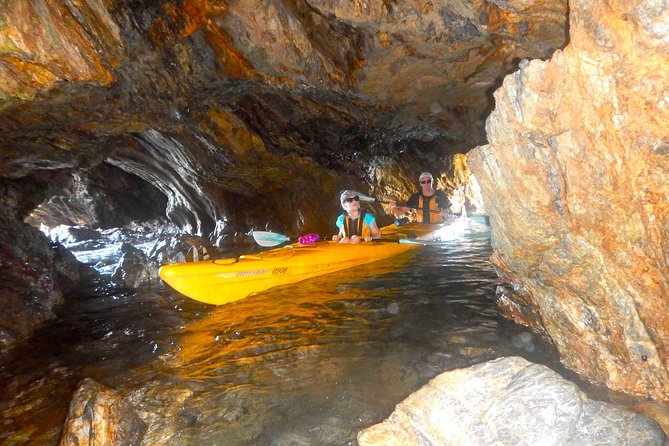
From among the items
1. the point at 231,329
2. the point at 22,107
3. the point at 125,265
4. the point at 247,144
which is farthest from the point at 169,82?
the point at 231,329

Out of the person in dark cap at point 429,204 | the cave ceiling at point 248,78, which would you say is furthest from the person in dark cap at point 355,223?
the person in dark cap at point 429,204

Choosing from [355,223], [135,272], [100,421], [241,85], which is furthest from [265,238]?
[100,421]

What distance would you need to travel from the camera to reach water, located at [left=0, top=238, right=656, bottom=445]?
2993mm

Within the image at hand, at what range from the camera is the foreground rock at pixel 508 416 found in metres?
2.04

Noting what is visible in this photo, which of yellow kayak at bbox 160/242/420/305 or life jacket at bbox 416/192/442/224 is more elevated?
life jacket at bbox 416/192/442/224

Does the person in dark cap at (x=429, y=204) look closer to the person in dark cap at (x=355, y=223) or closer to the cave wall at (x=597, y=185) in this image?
the person in dark cap at (x=355, y=223)

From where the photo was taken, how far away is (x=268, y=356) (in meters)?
3.96

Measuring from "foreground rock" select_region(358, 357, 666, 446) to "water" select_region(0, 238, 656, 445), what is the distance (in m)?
0.66

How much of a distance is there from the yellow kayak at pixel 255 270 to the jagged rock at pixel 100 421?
246cm

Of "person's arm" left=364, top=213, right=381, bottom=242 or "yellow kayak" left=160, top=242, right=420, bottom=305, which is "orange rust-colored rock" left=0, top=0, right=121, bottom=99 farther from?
"person's arm" left=364, top=213, right=381, bottom=242

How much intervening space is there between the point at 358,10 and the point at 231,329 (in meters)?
4.39

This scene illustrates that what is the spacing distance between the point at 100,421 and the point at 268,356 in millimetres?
1583

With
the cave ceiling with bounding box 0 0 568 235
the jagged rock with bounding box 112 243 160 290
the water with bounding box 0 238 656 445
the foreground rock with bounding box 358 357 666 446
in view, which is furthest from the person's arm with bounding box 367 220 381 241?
the foreground rock with bounding box 358 357 666 446

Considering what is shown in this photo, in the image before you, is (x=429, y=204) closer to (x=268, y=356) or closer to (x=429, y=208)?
(x=429, y=208)
